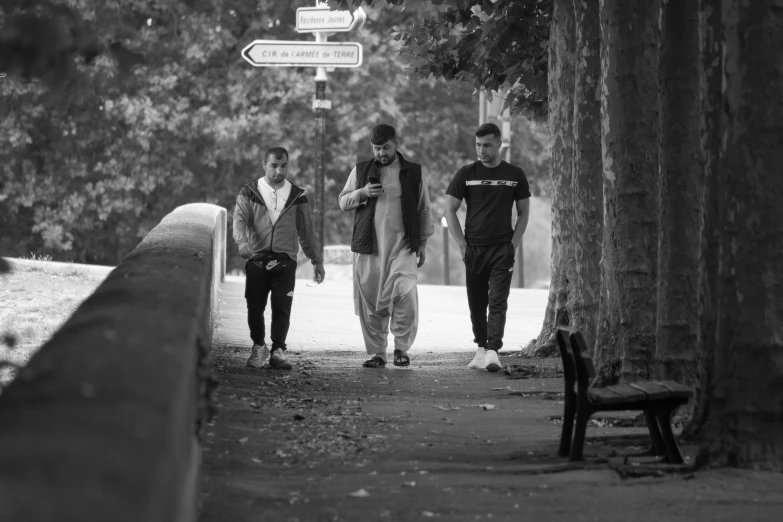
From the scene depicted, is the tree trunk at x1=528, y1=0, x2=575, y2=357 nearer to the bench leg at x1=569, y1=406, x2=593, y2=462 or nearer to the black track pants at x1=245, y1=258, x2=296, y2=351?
the black track pants at x1=245, y1=258, x2=296, y2=351

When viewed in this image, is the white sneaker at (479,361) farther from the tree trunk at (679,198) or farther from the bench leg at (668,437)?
the bench leg at (668,437)

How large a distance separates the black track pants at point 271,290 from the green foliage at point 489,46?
3.96 m

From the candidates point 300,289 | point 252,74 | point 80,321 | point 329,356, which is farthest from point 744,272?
point 252,74

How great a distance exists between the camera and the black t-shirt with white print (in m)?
11.7

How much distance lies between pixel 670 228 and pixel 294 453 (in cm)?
267

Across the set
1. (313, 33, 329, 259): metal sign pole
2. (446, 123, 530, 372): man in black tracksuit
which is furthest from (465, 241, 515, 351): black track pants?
(313, 33, 329, 259): metal sign pole

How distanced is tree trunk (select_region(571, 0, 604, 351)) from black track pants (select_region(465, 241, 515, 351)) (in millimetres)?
626

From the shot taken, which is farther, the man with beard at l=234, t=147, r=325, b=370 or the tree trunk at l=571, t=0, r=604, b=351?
the tree trunk at l=571, t=0, r=604, b=351

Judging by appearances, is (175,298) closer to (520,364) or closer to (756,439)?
(756,439)

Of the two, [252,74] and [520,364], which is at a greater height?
[252,74]

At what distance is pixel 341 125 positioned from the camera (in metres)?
35.4

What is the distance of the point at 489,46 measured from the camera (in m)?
15.1

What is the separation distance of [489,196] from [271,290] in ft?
6.33

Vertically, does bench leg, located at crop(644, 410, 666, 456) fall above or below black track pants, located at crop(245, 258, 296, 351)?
below
